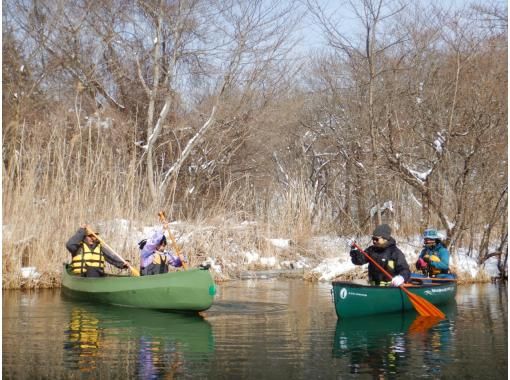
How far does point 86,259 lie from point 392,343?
6205mm

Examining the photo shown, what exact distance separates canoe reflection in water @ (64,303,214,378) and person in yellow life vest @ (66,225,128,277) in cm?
125

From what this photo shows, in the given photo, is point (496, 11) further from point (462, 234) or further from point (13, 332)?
point (13, 332)

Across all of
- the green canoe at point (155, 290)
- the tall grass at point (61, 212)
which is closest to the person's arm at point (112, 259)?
the green canoe at point (155, 290)

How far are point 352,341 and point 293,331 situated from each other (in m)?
0.86

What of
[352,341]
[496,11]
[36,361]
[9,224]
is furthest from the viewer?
[496,11]

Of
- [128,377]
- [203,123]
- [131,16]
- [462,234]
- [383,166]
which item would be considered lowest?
[128,377]

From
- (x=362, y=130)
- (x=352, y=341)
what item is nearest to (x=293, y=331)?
(x=352, y=341)

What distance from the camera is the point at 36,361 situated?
8258 millimetres

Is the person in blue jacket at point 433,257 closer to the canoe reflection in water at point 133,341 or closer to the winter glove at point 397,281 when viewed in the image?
the winter glove at point 397,281

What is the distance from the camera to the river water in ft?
26.1

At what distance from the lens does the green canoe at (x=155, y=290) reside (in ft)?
38.9

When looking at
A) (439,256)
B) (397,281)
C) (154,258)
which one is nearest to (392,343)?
(397,281)

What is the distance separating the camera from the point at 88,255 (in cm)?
1433

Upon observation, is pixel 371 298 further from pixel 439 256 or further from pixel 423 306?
pixel 439 256
